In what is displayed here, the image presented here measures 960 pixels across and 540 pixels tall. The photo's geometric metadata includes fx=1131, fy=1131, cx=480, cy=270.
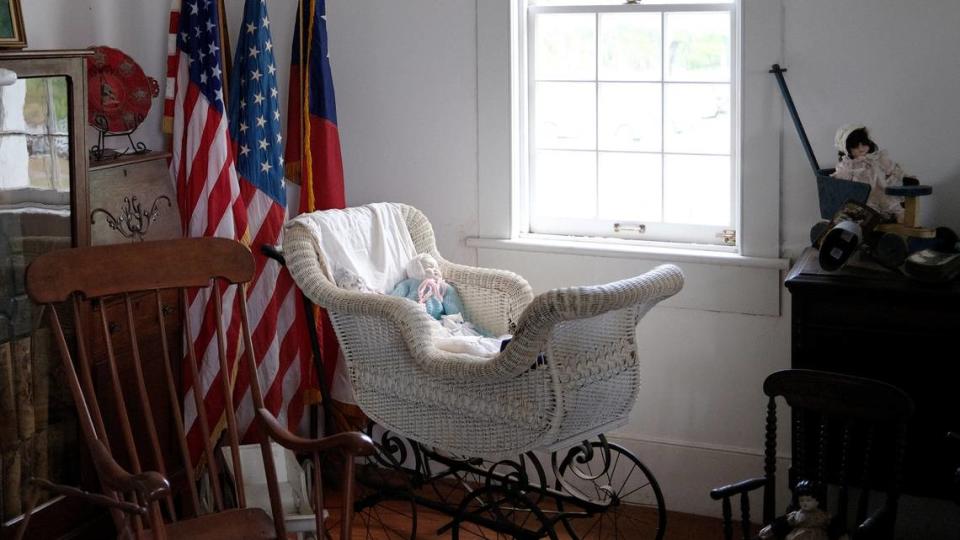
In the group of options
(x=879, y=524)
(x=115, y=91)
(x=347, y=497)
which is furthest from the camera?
(x=115, y=91)

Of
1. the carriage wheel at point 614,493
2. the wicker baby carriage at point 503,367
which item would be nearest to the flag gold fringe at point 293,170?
the wicker baby carriage at point 503,367

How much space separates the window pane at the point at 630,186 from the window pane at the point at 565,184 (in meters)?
0.04

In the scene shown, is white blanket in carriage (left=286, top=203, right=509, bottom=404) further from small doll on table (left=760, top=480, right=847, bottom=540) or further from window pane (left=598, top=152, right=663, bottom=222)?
small doll on table (left=760, top=480, right=847, bottom=540)

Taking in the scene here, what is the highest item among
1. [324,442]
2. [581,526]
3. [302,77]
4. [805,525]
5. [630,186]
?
[302,77]

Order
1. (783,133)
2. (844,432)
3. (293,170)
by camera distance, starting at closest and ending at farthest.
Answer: (844,432) → (783,133) → (293,170)

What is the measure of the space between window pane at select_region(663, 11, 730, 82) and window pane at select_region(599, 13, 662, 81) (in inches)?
1.7

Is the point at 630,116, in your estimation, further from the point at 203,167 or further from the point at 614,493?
the point at 203,167

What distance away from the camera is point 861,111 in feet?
11.3

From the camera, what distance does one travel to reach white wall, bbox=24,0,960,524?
3.37 meters

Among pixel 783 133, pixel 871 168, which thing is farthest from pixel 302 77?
pixel 871 168

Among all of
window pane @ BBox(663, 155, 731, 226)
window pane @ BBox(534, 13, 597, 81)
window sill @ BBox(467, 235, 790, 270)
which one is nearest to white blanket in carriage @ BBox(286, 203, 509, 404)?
window sill @ BBox(467, 235, 790, 270)

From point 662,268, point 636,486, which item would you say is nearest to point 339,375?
point 636,486

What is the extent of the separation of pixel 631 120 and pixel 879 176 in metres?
0.94

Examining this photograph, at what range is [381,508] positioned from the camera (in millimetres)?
3955
